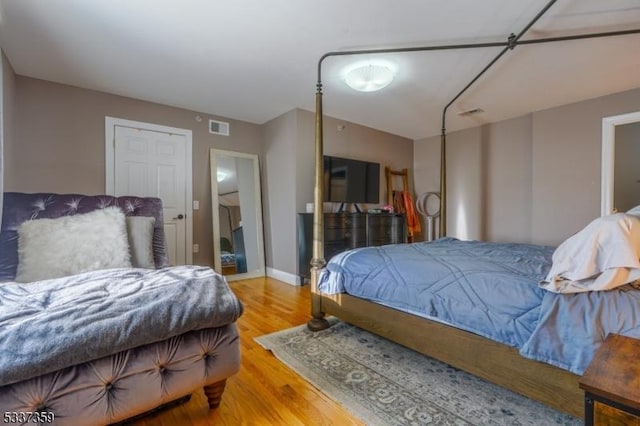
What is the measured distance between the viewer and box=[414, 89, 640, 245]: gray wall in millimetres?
3525

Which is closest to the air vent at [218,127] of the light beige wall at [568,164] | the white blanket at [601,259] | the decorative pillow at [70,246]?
the decorative pillow at [70,246]

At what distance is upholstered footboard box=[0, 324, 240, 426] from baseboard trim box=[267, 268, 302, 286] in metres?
2.38

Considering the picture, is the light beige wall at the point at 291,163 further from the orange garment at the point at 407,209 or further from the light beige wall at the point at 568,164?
the light beige wall at the point at 568,164

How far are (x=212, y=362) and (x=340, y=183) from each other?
3.20 m

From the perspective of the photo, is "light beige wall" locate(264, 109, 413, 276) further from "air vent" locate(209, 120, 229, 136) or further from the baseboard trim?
"air vent" locate(209, 120, 229, 136)

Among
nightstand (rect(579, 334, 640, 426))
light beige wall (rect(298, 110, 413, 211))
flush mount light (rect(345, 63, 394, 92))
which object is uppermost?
flush mount light (rect(345, 63, 394, 92))

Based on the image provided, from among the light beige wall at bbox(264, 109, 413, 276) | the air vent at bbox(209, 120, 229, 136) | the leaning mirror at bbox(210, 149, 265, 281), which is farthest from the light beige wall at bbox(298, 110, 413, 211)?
the air vent at bbox(209, 120, 229, 136)

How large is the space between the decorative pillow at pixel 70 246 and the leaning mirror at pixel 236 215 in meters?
2.09

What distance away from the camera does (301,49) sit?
248 cm

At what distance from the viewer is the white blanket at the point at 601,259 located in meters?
1.17

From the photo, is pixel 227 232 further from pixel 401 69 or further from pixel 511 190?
pixel 511 190

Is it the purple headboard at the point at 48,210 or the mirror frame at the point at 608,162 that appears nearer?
the purple headboard at the point at 48,210

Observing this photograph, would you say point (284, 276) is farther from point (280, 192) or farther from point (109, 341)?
point (109, 341)

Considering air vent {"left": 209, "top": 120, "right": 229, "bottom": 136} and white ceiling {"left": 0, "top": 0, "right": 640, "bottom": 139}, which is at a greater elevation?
white ceiling {"left": 0, "top": 0, "right": 640, "bottom": 139}
